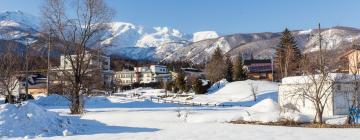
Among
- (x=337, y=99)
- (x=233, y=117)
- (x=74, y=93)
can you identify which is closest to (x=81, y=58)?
(x=74, y=93)

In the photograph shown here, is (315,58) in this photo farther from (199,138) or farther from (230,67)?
(230,67)

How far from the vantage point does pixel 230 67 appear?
9375 centimetres

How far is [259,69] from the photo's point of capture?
121062 millimetres

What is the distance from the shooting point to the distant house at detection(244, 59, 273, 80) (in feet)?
360

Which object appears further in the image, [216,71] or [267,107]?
[216,71]

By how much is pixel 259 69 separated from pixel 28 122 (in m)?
106

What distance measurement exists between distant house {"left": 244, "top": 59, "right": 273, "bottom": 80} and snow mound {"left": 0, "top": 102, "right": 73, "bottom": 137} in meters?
87.1

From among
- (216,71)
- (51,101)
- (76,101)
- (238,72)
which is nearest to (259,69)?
(238,72)

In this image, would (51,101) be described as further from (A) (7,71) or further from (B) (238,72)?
(B) (238,72)

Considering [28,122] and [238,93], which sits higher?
[28,122]

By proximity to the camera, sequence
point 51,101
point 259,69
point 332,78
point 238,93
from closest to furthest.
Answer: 1. point 332,78
2. point 51,101
3. point 238,93
4. point 259,69

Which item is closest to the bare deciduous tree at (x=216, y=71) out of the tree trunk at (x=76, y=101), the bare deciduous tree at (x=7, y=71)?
the bare deciduous tree at (x=7, y=71)

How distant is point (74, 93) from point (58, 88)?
274 centimetres

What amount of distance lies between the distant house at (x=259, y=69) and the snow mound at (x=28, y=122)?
87.1 m
